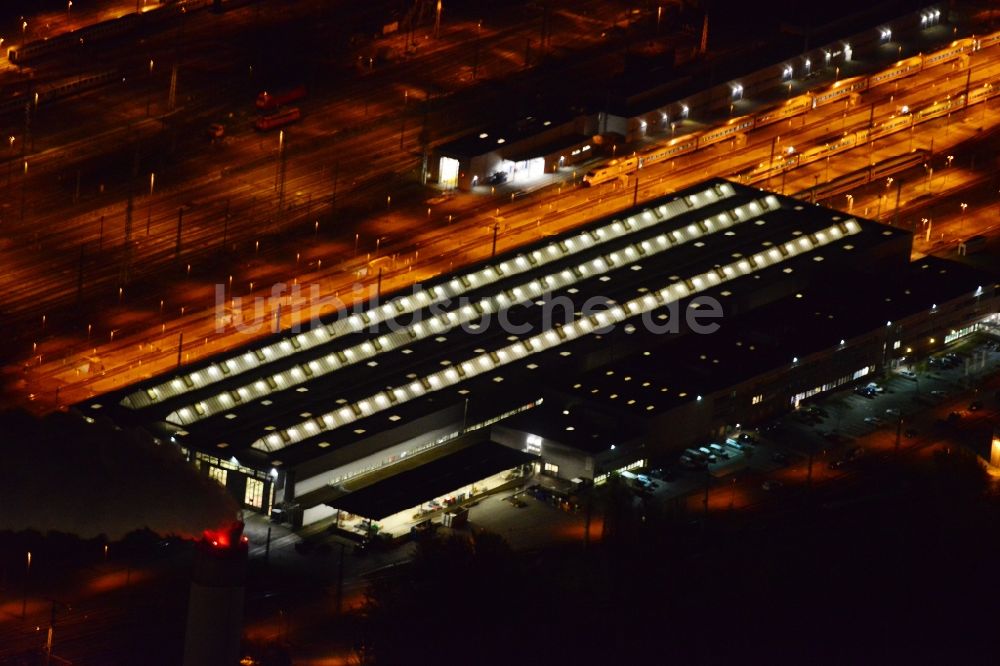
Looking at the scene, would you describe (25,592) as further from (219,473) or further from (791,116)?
(791,116)

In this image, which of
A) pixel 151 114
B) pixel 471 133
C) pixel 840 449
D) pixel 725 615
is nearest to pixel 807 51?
pixel 471 133

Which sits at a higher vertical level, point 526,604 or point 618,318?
point 618,318

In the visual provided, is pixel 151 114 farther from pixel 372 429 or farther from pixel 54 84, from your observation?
pixel 372 429

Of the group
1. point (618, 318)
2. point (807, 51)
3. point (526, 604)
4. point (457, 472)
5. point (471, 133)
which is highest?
point (807, 51)

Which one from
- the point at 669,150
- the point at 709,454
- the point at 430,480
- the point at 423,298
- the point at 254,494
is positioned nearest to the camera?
the point at 254,494

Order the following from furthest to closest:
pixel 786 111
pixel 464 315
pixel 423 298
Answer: pixel 786 111 → pixel 423 298 → pixel 464 315

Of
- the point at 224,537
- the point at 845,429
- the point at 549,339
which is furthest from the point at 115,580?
the point at 845,429

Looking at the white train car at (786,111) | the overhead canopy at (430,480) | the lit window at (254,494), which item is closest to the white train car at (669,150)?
the white train car at (786,111)
